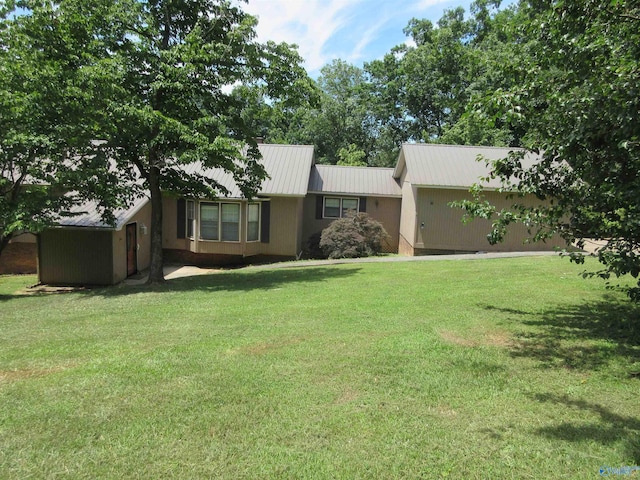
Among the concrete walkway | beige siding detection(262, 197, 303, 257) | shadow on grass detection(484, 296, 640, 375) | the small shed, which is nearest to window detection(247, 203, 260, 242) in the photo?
beige siding detection(262, 197, 303, 257)

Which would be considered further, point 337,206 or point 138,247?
point 337,206

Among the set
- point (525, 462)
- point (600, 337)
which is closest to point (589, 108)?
point (600, 337)

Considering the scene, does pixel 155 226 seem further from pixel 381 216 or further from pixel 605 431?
pixel 605 431

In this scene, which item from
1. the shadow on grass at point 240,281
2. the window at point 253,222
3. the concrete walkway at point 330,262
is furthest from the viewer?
the window at point 253,222

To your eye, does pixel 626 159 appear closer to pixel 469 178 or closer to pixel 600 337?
pixel 600 337

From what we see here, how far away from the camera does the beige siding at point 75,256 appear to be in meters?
15.9

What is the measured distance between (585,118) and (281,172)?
1605cm

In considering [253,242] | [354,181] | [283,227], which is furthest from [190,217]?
[354,181]

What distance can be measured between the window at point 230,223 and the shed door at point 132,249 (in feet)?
11.4

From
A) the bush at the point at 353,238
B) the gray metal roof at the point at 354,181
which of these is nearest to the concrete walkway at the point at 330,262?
the bush at the point at 353,238

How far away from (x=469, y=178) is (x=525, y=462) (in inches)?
657

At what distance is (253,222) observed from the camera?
754 inches

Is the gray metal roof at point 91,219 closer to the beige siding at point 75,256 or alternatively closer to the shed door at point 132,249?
the beige siding at point 75,256

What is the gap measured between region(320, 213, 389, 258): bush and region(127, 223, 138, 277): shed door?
7532mm
